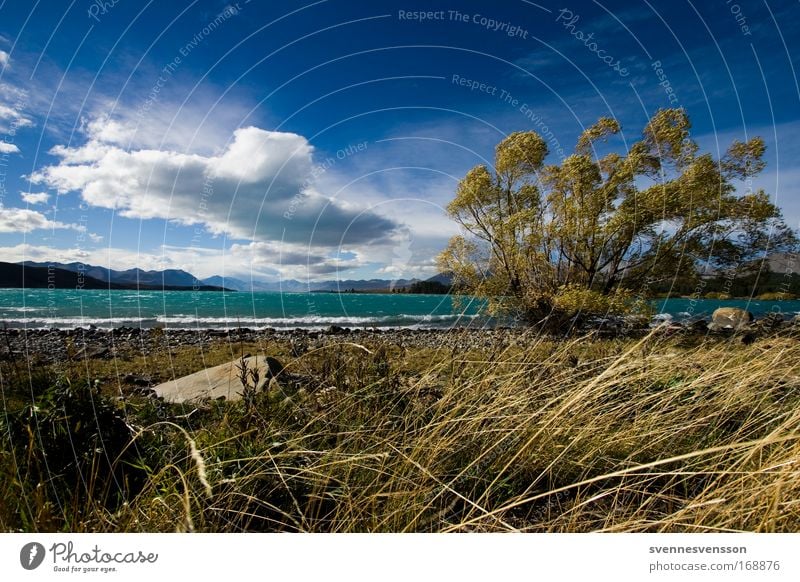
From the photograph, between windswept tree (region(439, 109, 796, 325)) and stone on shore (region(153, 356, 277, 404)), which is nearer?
stone on shore (region(153, 356, 277, 404))

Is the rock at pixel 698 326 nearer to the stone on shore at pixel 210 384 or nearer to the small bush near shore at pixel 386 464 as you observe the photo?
the small bush near shore at pixel 386 464

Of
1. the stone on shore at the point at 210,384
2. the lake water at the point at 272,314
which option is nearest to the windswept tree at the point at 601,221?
the lake water at the point at 272,314

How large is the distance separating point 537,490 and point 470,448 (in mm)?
502

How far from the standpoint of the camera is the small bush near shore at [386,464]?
215 centimetres

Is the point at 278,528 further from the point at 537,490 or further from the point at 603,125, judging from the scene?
the point at 603,125

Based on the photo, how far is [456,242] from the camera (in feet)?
45.7
